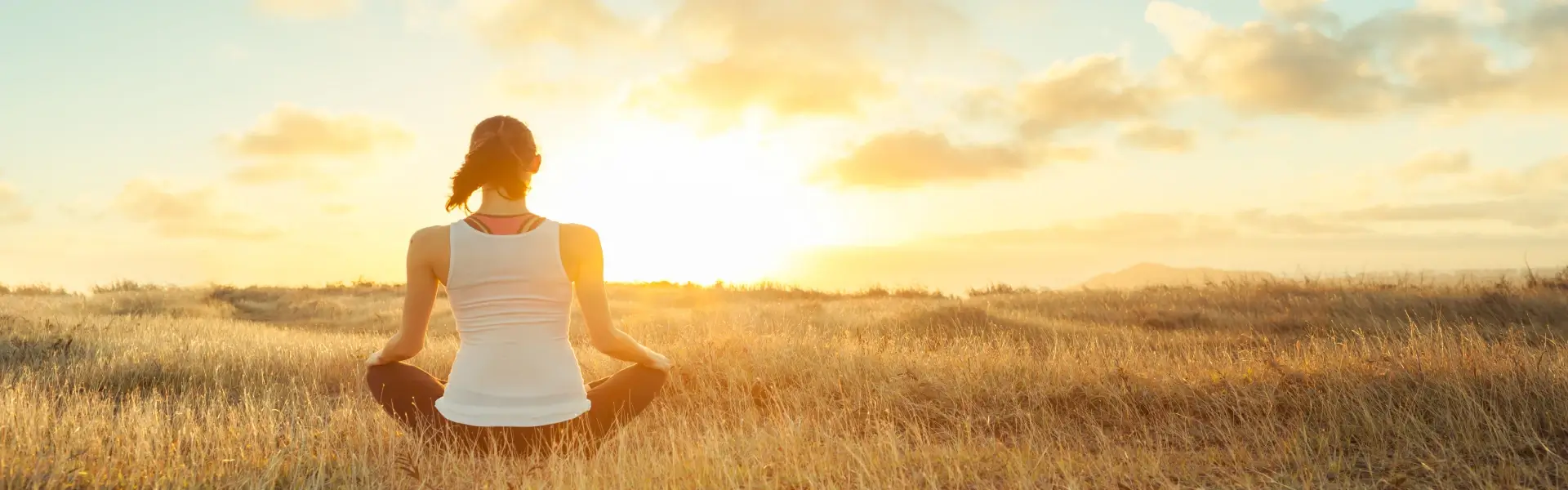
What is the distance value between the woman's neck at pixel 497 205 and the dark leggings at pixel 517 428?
1.13 metres

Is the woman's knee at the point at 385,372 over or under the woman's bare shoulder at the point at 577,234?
under

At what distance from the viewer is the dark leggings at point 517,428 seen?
456cm

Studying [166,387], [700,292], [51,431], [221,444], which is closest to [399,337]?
[221,444]

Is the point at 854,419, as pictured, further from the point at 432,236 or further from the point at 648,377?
the point at 432,236

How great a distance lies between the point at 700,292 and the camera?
28.0 m

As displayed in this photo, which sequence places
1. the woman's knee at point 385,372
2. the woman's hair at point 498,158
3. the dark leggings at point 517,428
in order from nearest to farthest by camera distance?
1. the woman's hair at point 498,158
2. the dark leggings at point 517,428
3. the woman's knee at point 385,372

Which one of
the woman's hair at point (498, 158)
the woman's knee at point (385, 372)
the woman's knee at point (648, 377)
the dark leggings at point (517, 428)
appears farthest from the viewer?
the woman's knee at point (648, 377)

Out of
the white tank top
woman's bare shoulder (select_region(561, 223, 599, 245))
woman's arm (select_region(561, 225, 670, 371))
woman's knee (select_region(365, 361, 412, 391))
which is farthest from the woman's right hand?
woman's knee (select_region(365, 361, 412, 391))

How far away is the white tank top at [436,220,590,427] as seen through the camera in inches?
165

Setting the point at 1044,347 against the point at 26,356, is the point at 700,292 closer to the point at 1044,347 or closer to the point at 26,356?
the point at 1044,347

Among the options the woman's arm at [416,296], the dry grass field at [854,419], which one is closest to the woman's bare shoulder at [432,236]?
the woman's arm at [416,296]

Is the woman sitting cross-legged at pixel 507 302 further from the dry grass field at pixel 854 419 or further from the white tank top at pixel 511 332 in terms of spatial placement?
the dry grass field at pixel 854 419

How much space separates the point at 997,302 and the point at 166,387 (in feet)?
52.9

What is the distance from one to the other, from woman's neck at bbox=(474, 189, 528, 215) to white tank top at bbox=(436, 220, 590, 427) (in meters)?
0.14
